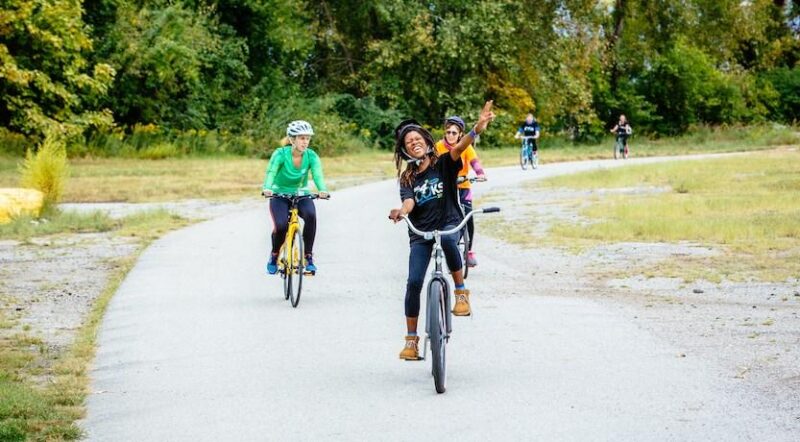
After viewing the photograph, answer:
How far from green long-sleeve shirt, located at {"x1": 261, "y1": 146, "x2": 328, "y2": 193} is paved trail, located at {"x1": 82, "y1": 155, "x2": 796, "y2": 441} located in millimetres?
1073

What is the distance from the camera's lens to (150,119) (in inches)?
1837

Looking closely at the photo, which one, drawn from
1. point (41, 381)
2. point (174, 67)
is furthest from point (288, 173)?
point (174, 67)

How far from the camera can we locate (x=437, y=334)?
8.29 meters

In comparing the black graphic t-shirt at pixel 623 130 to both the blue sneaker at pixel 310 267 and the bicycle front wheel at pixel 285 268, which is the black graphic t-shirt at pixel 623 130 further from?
the blue sneaker at pixel 310 267

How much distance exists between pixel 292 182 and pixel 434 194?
4.41 m

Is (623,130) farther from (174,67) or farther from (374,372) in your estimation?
(374,372)

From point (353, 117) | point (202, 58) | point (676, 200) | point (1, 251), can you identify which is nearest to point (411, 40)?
point (353, 117)

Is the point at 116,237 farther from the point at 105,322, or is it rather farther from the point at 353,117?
the point at 353,117

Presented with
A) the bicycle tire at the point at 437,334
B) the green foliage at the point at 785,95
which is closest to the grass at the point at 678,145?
the green foliage at the point at 785,95

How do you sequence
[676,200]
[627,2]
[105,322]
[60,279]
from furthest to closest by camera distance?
[627,2], [676,200], [60,279], [105,322]

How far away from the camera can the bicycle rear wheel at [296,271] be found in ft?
41.3

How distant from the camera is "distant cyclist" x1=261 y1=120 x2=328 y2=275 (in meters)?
12.8

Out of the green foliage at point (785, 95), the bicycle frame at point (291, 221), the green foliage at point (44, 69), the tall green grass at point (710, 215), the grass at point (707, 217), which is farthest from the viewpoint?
the green foliage at point (785, 95)

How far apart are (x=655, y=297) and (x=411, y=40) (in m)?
39.7
